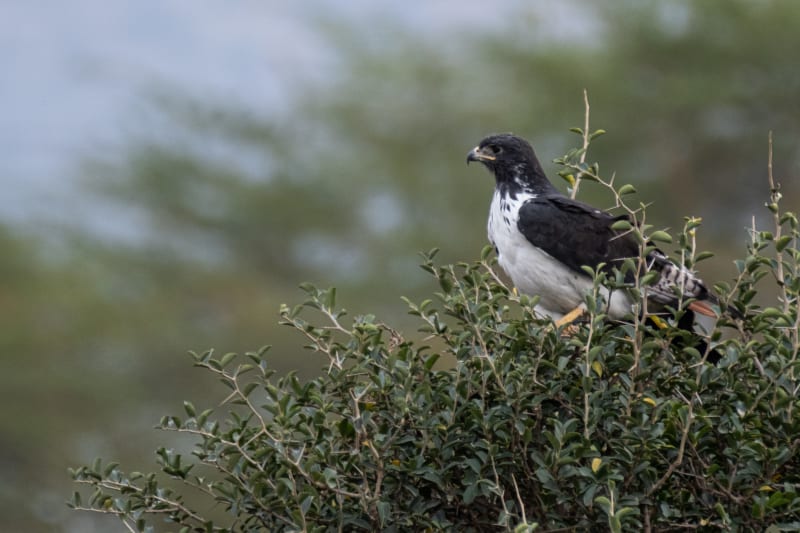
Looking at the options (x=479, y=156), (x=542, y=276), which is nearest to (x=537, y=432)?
(x=542, y=276)

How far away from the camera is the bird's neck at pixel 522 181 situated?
5.73 meters

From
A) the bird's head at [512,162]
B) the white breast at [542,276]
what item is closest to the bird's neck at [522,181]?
the bird's head at [512,162]

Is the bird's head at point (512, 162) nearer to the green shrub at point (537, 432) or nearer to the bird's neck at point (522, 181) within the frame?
the bird's neck at point (522, 181)

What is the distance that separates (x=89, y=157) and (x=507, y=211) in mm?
20768

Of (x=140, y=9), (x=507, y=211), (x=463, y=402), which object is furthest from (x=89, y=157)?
(x=140, y=9)

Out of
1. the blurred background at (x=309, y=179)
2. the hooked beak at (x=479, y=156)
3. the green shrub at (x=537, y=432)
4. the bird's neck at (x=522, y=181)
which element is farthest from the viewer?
the blurred background at (x=309, y=179)

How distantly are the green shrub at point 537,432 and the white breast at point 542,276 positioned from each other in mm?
1617

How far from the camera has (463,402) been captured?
11.5ft

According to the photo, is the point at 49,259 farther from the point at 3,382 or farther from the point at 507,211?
the point at 507,211

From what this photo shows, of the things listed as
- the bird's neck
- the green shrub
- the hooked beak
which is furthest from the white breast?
the green shrub

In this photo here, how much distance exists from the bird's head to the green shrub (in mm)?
2107

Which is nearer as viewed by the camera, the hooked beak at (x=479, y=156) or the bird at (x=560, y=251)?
the bird at (x=560, y=251)

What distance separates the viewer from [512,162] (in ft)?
19.3

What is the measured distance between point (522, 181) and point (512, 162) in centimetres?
13
